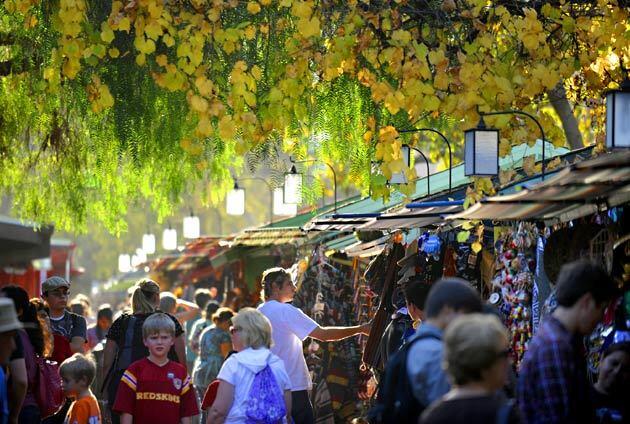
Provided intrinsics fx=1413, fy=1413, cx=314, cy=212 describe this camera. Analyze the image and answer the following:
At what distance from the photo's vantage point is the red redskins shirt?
10.2 metres

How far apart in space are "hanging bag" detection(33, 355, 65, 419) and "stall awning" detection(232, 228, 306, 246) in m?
6.49

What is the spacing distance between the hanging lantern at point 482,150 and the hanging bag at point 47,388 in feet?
11.7

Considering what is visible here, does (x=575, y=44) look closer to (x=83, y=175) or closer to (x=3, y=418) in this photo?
(x=3, y=418)

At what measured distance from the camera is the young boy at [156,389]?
10211 mm

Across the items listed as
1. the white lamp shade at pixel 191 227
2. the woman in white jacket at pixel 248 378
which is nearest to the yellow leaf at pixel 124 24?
the woman in white jacket at pixel 248 378

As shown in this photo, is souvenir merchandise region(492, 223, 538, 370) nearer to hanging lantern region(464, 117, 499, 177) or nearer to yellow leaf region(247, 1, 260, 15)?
hanging lantern region(464, 117, 499, 177)

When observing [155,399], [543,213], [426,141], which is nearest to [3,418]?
[155,399]

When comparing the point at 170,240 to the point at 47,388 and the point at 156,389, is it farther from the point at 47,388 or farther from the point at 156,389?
the point at 156,389

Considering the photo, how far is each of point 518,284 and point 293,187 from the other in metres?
6.14

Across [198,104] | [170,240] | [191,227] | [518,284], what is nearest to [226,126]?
[198,104]

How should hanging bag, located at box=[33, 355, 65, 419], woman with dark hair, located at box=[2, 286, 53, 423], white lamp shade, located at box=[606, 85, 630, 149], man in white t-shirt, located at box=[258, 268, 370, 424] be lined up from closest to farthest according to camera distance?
white lamp shade, located at box=[606, 85, 630, 149], woman with dark hair, located at box=[2, 286, 53, 423], hanging bag, located at box=[33, 355, 65, 419], man in white t-shirt, located at box=[258, 268, 370, 424]

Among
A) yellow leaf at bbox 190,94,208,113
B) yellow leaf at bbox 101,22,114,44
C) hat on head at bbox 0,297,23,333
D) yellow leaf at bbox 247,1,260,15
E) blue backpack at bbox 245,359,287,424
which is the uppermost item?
yellow leaf at bbox 247,1,260,15

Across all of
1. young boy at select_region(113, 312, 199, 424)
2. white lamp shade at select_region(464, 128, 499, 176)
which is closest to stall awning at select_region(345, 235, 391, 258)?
white lamp shade at select_region(464, 128, 499, 176)

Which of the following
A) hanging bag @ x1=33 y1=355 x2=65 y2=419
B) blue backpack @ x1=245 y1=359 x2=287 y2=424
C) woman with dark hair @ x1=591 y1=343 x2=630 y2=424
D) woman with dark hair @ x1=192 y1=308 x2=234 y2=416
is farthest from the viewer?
woman with dark hair @ x1=192 y1=308 x2=234 y2=416
